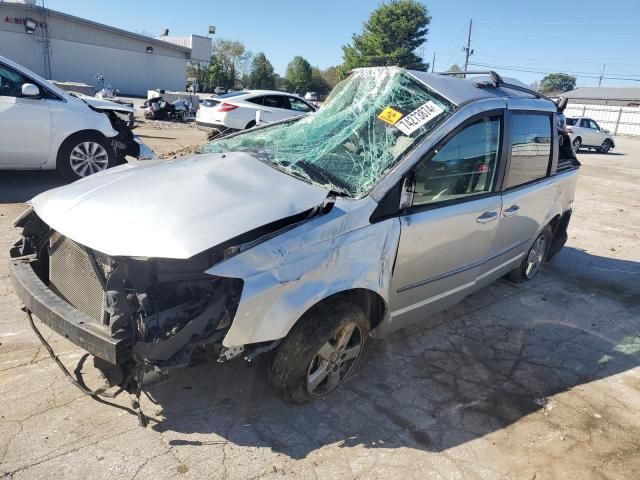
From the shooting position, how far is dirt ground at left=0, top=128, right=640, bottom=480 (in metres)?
2.44

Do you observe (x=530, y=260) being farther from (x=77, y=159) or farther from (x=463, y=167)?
(x=77, y=159)

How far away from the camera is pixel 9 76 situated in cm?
Result: 628

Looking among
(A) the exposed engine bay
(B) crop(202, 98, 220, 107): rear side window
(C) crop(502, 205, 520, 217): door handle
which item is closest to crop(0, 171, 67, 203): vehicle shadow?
(A) the exposed engine bay

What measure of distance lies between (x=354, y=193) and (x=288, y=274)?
A: 72 centimetres

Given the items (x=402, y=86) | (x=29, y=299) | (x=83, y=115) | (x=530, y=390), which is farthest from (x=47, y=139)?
(x=530, y=390)

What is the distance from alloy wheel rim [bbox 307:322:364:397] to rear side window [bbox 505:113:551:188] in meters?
1.80

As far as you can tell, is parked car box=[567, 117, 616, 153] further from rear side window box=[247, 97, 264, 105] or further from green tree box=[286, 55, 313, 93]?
green tree box=[286, 55, 313, 93]

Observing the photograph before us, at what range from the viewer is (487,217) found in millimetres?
3555

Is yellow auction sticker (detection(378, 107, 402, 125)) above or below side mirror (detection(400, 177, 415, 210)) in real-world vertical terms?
above

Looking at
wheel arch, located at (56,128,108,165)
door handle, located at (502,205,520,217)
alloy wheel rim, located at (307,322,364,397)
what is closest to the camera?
alloy wheel rim, located at (307,322,364,397)

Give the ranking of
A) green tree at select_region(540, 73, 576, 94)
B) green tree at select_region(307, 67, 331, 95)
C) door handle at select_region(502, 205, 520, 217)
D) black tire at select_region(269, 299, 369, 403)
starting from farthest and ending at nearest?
green tree at select_region(540, 73, 576, 94), green tree at select_region(307, 67, 331, 95), door handle at select_region(502, 205, 520, 217), black tire at select_region(269, 299, 369, 403)

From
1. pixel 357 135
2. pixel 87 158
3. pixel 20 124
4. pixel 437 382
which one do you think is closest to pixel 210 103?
pixel 87 158

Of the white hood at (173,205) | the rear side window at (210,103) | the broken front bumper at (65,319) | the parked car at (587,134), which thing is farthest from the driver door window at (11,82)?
the parked car at (587,134)

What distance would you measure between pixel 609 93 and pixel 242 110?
71361 mm
